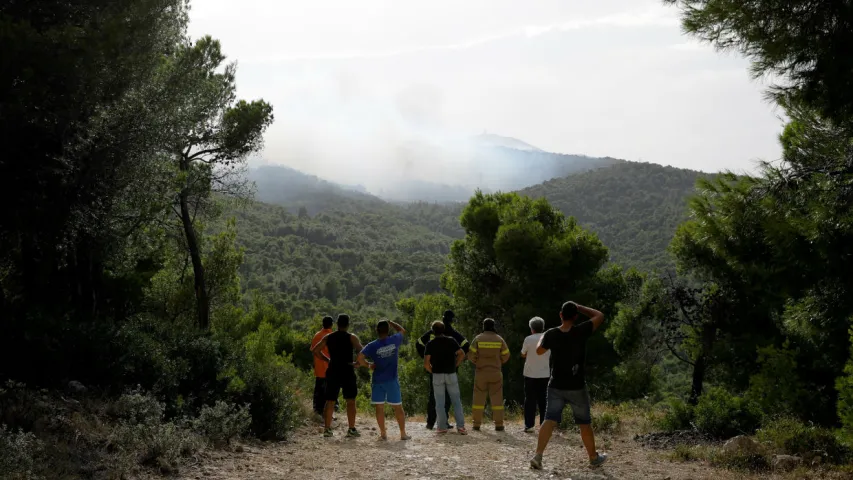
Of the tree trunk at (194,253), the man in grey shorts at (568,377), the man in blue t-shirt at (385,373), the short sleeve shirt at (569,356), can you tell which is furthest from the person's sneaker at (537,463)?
the tree trunk at (194,253)

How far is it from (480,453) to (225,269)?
61.8ft

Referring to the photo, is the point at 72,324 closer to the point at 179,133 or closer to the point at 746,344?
the point at 179,133

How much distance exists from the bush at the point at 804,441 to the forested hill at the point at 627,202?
7054 cm

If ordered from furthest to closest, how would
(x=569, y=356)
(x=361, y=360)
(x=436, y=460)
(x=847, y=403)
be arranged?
(x=361, y=360)
(x=436, y=460)
(x=569, y=356)
(x=847, y=403)

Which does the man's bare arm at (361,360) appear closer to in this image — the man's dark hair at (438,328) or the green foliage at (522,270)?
the man's dark hair at (438,328)

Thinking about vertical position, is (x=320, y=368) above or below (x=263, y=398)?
above

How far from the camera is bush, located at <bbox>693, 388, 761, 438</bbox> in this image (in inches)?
401

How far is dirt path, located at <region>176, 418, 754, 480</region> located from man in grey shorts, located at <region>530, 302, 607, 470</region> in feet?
1.32

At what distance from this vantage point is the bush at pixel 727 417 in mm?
10188

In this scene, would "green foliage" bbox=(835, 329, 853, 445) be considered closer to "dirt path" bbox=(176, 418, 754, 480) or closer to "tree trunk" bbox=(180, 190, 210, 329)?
"dirt path" bbox=(176, 418, 754, 480)

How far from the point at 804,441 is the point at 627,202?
11388 cm

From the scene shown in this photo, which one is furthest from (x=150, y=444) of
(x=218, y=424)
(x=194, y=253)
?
Result: (x=194, y=253)

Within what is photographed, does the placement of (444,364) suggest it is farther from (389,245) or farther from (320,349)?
(389,245)

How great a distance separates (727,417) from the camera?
10.3 meters
